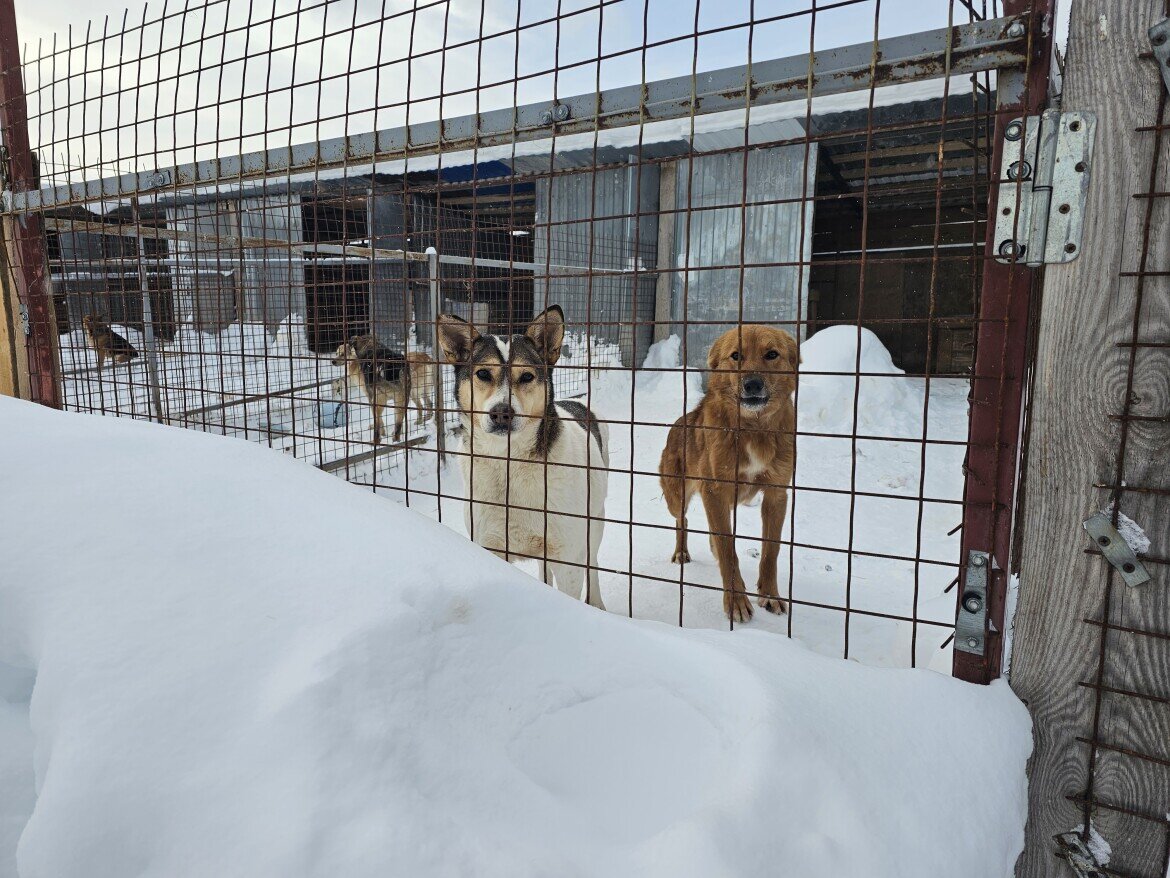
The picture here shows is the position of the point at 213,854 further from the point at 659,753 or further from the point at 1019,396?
the point at 1019,396

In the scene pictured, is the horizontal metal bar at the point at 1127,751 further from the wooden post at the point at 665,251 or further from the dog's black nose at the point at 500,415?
the wooden post at the point at 665,251

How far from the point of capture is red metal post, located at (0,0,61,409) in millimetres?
3152

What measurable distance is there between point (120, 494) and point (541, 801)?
1040 mm

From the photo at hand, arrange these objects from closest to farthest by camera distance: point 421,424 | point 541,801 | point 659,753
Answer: point 541,801, point 659,753, point 421,424

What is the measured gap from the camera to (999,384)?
1.43 m

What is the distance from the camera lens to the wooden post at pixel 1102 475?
47.7 inches

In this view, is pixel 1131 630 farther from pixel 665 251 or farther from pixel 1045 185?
pixel 665 251

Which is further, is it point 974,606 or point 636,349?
point 636,349

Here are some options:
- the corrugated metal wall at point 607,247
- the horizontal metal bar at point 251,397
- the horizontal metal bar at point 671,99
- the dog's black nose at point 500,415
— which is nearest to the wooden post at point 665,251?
the corrugated metal wall at point 607,247

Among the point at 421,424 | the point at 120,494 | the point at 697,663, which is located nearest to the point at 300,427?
the point at 421,424

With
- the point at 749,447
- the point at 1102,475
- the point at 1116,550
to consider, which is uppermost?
the point at 1102,475

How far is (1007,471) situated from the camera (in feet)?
4.70

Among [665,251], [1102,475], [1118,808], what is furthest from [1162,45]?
[665,251]

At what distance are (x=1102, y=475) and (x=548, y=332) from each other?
2.12 meters
